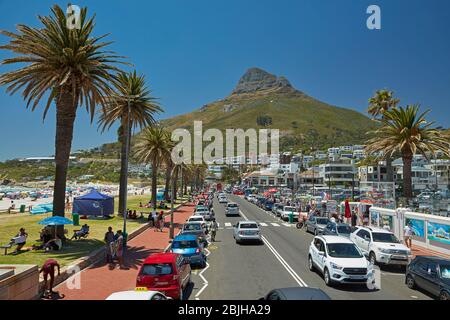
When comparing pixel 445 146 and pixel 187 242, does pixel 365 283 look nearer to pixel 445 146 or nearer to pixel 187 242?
pixel 187 242

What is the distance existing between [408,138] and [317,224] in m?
11.4

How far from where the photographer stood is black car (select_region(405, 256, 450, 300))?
1271 cm

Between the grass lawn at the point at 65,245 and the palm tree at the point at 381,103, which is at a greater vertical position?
the palm tree at the point at 381,103

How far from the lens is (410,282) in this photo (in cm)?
1502

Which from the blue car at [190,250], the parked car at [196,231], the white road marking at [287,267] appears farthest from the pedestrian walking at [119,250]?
the white road marking at [287,267]

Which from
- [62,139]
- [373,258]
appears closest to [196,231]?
[62,139]

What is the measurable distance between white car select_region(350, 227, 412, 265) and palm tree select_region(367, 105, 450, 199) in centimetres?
1430

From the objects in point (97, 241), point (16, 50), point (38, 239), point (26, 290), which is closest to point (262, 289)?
point (26, 290)

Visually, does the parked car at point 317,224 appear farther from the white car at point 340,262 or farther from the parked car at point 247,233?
the white car at point 340,262

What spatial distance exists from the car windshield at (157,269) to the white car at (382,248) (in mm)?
11402

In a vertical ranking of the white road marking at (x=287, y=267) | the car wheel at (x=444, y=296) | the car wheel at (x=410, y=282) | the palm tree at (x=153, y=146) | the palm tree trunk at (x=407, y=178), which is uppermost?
the palm tree at (x=153, y=146)

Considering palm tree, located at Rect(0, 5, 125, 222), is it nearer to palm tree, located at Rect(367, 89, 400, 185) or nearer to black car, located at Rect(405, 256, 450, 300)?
black car, located at Rect(405, 256, 450, 300)

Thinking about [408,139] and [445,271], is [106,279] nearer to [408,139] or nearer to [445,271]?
[445,271]

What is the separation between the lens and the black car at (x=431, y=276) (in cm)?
1271
